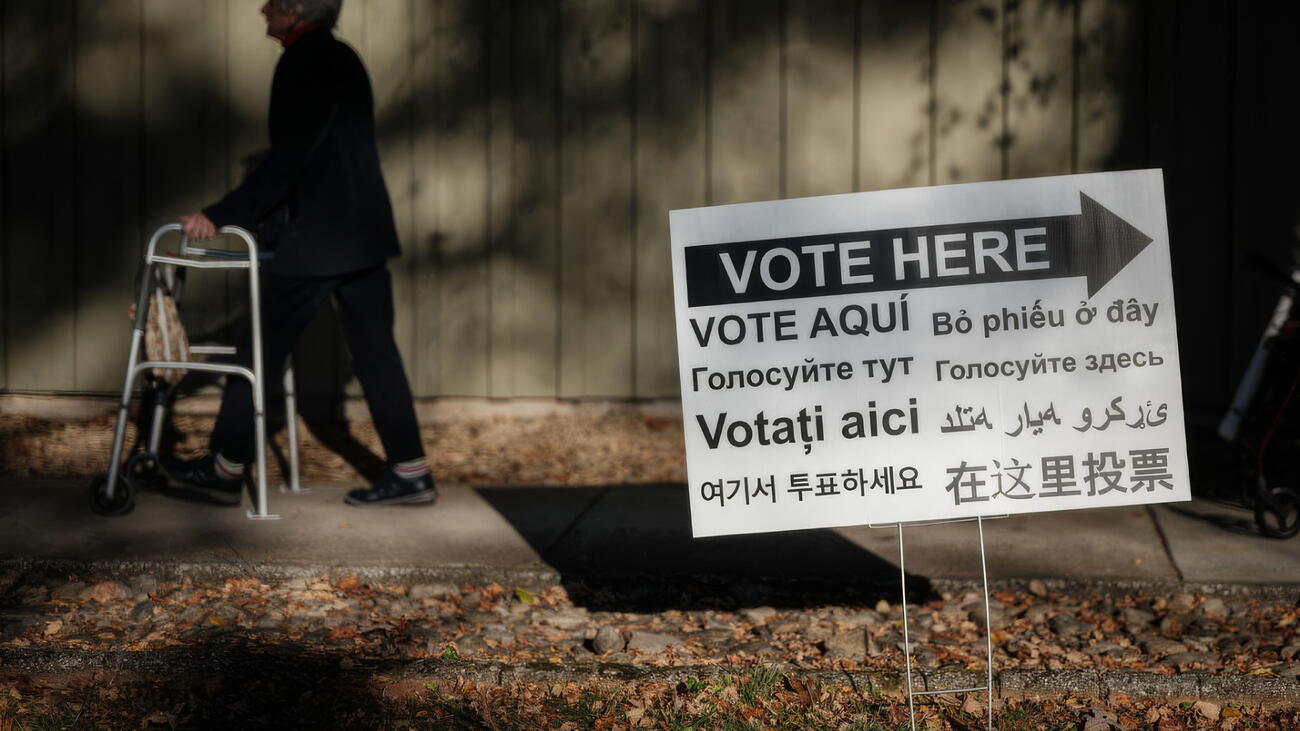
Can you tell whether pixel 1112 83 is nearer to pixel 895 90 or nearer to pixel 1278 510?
pixel 895 90

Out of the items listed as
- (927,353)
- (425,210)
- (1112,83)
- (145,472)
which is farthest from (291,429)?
(1112,83)

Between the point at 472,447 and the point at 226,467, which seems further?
the point at 472,447

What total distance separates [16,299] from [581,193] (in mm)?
3390

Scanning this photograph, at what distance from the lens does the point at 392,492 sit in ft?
18.4

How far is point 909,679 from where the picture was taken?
3.32 m

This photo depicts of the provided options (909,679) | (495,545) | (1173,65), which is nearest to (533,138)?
(495,545)

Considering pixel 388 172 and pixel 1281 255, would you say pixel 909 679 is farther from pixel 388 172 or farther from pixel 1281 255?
pixel 388 172

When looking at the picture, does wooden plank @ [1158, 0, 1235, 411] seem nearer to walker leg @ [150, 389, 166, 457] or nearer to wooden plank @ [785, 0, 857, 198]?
wooden plank @ [785, 0, 857, 198]

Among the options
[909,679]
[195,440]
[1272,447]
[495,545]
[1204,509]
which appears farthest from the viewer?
[195,440]

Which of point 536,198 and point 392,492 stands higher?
point 536,198

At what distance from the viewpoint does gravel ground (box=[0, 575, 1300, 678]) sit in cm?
397

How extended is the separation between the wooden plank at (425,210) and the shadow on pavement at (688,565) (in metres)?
2.04

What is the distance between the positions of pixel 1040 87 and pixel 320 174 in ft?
12.7

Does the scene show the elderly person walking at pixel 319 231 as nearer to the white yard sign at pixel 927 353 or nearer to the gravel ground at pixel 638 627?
the gravel ground at pixel 638 627
